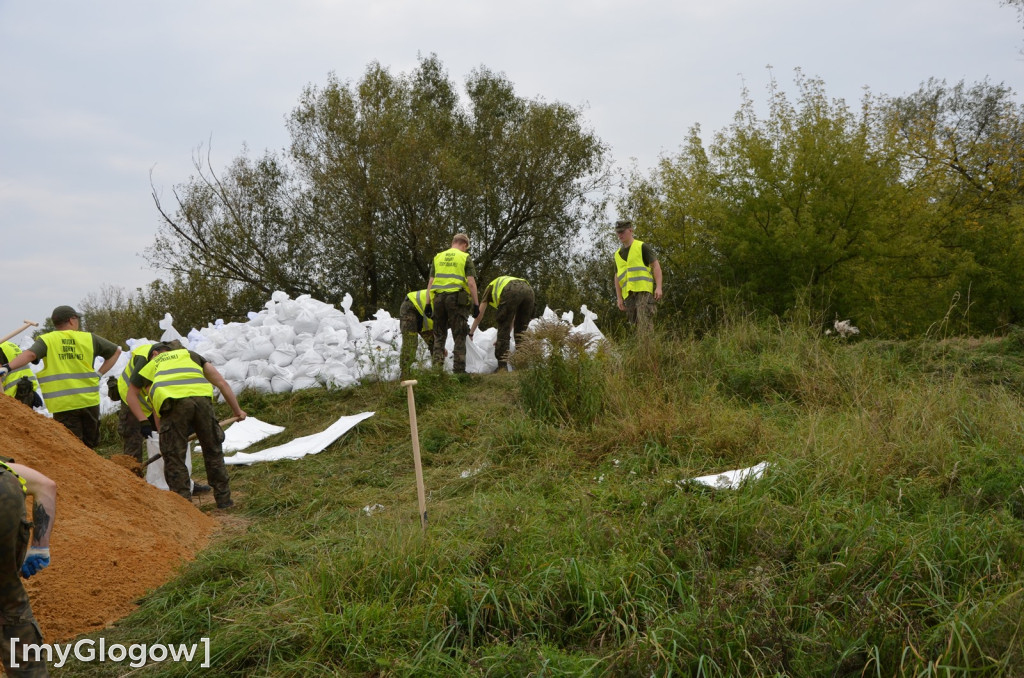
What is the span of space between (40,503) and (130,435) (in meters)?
4.98

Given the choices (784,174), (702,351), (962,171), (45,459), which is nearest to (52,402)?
(45,459)

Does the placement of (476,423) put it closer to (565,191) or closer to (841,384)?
(841,384)

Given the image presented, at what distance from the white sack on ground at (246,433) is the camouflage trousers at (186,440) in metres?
2.09

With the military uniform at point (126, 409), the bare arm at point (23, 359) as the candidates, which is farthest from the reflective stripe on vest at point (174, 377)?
the bare arm at point (23, 359)

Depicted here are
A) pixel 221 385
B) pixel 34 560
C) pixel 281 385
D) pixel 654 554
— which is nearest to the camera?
pixel 34 560

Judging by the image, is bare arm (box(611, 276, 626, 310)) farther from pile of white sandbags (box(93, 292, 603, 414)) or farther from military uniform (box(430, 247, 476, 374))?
military uniform (box(430, 247, 476, 374))

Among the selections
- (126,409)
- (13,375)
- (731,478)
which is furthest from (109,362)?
(731,478)

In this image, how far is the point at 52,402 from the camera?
7016 mm

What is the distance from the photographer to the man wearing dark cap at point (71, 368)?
270 inches

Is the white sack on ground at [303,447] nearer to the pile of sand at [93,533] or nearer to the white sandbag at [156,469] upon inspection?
the white sandbag at [156,469]

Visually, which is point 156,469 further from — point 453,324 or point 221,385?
point 453,324

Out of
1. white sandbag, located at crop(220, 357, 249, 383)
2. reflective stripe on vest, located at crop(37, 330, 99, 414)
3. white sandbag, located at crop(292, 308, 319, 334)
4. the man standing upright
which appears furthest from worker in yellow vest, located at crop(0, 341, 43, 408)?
the man standing upright

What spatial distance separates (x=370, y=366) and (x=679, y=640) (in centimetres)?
707

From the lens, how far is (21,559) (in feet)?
9.07
